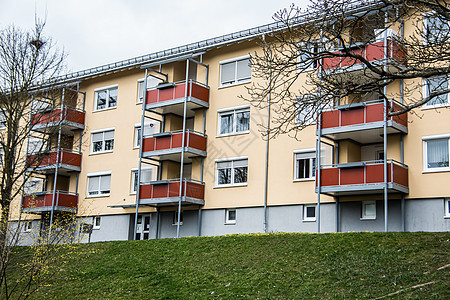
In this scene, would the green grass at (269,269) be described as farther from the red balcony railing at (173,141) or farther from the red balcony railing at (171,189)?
the red balcony railing at (173,141)

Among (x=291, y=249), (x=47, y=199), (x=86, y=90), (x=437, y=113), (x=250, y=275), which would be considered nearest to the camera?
(x=250, y=275)

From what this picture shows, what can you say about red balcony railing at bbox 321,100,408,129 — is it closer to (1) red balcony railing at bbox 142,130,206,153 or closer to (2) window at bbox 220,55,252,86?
(2) window at bbox 220,55,252,86

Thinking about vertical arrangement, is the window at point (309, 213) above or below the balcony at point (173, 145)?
below

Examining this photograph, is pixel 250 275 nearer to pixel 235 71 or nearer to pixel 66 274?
pixel 66 274

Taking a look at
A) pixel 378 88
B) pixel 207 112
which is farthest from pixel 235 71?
pixel 378 88

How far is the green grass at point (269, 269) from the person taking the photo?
1662cm

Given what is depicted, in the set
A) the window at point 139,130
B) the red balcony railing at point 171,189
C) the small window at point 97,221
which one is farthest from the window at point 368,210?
the small window at point 97,221

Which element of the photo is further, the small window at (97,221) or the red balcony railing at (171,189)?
the small window at (97,221)

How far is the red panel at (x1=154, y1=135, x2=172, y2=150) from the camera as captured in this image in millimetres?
32156

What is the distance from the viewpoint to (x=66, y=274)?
24.1m

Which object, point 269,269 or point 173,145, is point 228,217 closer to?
point 173,145

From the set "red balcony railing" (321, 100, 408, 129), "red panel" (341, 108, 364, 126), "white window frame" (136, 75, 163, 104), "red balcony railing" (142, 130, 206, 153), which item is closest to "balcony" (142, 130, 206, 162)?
"red balcony railing" (142, 130, 206, 153)

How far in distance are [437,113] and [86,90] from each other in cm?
2247

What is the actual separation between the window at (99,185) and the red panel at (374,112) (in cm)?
1692
